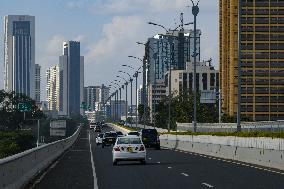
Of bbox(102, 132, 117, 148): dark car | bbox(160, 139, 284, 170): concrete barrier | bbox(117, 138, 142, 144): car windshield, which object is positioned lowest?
bbox(102, 132, 117, 148): dark car

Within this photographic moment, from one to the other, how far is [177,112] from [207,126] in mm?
63217

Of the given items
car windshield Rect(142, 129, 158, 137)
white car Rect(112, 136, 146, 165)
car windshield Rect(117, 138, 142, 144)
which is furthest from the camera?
car windshield Rect(142, 129, 158, 137)

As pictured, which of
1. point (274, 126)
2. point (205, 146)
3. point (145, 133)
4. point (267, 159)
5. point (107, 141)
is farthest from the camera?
point (274, 126)

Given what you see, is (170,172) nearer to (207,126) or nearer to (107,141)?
(107,141)

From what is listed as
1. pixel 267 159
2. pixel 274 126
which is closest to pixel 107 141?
pixel 274 126

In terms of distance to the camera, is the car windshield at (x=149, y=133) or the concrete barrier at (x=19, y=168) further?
the car windshield at (x=149, y=133)

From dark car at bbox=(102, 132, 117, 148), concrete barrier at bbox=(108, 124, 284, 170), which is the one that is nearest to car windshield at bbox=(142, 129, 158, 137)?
concrete barrier at bbox=(108, 124, 284, 170)

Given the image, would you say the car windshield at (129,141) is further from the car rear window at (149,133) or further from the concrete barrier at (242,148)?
the car rear window at (149,133)

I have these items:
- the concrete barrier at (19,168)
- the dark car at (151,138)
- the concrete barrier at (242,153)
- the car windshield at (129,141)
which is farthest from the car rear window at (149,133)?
the concrete barrier at (19,168)

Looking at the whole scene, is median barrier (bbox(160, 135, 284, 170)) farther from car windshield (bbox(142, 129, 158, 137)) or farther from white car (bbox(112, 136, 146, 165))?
white car (bbox(112, 136, 146, 165))

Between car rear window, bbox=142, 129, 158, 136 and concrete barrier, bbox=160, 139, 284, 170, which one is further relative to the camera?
car rear window, bbox=142, 129, 158, 136

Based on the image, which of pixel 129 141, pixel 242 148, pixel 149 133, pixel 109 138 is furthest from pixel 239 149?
pixel 109 138

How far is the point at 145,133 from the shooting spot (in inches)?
2788

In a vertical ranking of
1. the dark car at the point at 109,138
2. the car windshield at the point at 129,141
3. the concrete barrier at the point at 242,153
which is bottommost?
the dark car at the point at 109,138
